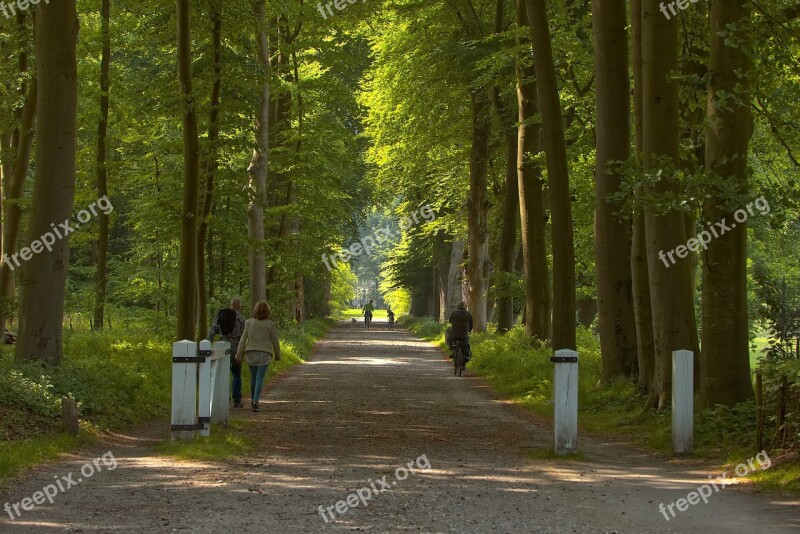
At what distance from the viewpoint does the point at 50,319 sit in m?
15.1

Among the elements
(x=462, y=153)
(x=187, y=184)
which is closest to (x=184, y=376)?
(x=187, y=184)

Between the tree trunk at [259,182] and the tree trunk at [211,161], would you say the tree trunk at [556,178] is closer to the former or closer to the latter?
the tree trunk at [211,161]

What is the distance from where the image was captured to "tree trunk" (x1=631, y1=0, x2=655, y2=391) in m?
15.8

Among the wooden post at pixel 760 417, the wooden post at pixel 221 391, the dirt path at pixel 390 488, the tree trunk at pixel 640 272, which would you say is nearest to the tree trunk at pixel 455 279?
the tree trunk at pixel 640 272

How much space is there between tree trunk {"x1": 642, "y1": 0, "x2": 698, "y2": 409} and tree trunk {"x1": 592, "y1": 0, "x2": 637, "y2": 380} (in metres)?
2.11

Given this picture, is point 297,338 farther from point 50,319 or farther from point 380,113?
point 50,319

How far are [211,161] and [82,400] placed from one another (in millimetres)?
8940

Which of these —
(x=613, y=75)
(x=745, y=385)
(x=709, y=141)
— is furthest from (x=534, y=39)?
(x=745, y=385)

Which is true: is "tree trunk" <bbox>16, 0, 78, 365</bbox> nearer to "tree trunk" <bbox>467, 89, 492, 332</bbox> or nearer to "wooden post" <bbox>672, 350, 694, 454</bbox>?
"wooden post" <bbox>672, 350, 694, 454</bbox>

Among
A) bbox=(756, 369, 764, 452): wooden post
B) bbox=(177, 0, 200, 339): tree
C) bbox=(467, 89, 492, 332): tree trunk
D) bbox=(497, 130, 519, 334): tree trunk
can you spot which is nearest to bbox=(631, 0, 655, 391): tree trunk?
bbox=(756, 369, 764, 452): wooden post

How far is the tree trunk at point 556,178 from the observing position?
19547 mm

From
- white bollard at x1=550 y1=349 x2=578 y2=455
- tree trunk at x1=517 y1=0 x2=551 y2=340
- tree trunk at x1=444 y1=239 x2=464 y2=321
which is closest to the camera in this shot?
white bollard at x1=550 y1=349 x2=578 y2=455

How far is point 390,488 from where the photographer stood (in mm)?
9305

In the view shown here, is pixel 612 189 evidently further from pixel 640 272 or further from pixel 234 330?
pixel 234 330
